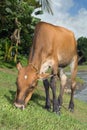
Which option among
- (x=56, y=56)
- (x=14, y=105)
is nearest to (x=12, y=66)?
(x=56, y=56)

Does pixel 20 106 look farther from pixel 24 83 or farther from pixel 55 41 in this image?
pixel 55 41

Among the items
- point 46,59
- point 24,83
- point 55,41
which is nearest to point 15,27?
point 55,41

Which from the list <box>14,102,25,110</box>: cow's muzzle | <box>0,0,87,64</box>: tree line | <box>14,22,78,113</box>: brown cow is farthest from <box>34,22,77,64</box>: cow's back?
<box>0,0,87,64</box>: tree line

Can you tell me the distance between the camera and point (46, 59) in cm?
1118

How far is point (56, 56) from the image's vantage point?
11594 millimetres

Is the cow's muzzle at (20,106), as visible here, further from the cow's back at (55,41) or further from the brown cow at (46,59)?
the cow's back at (55,41)

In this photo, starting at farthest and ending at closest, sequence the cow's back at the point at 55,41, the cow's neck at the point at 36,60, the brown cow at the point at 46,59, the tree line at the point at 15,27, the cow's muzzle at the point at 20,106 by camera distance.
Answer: the tree line at the point at 15,27 < the cow's back at the point at 55,41 < the cow's neck at the point at 36,60 < the brown cow at the point at 46,59 < the cow's muzzle at the point at 20,106

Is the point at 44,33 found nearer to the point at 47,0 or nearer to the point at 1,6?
the point at 47,0

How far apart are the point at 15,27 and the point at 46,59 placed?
688 inches

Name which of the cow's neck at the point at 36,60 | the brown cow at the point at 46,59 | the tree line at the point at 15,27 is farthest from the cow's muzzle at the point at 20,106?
the tree line at the point at 15,27

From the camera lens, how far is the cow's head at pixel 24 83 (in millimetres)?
9836

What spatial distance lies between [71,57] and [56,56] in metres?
1.67

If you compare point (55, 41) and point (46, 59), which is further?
point (55, 41)

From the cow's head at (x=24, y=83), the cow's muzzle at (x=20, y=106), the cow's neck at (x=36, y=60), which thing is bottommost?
the cow's muzzle at (x=20, y=106)
